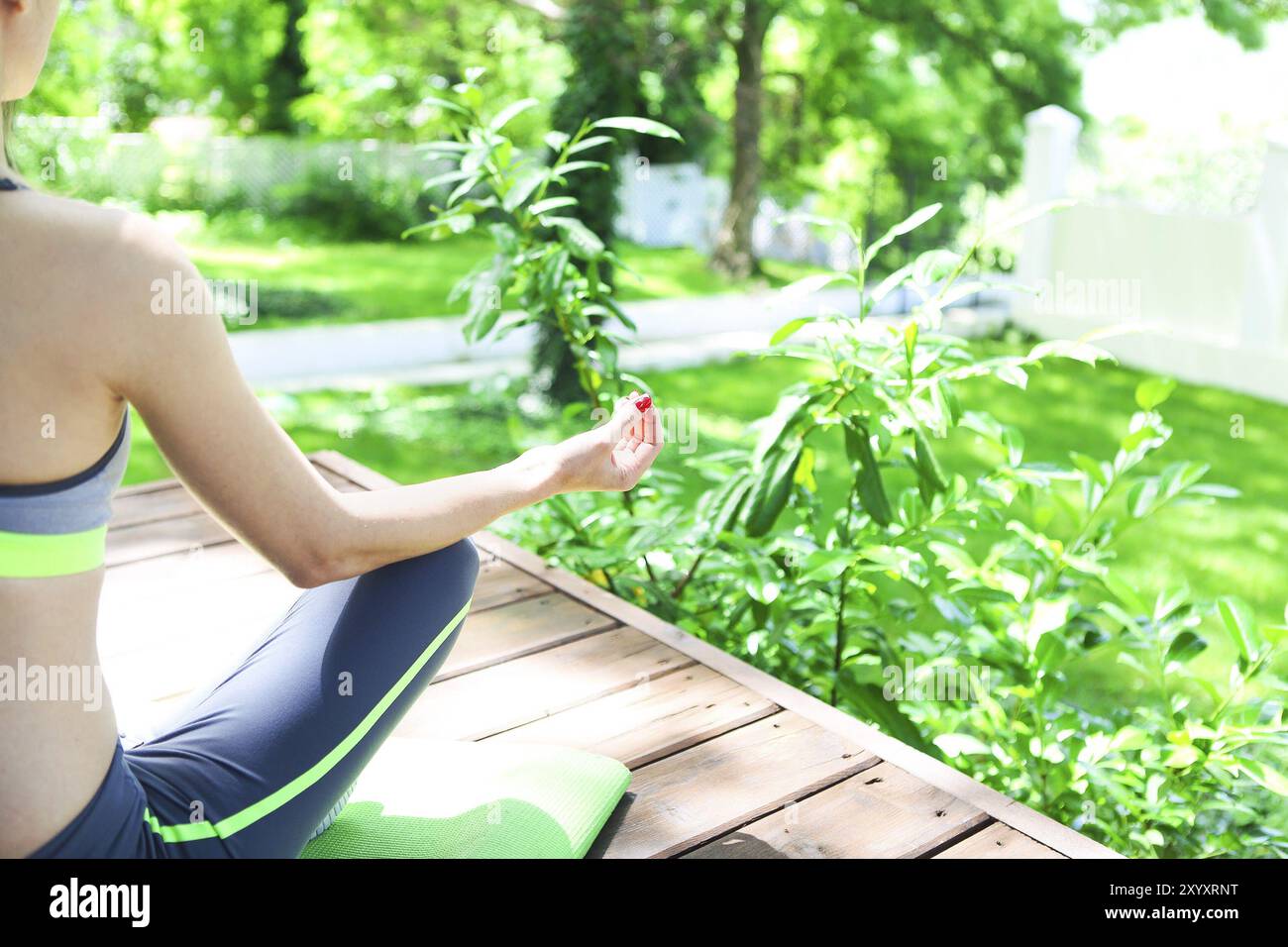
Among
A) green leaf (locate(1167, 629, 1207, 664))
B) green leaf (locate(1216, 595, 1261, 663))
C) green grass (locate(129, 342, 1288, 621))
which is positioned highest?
green leaf (locate(1216, 595, 1261, 663))

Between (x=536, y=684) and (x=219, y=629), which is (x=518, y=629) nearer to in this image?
(x=536, y=684)

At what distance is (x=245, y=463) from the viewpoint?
3.37 feet

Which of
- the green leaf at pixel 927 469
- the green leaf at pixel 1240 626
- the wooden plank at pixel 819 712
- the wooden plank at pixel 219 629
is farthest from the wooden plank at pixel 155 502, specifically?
the green leaf at pixel 1240 626

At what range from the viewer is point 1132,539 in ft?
14.8

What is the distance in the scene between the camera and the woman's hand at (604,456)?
132 centimetres

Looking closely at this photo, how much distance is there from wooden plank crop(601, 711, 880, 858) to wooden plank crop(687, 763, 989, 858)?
3 centimetres

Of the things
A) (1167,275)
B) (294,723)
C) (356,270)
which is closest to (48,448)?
(294,723)

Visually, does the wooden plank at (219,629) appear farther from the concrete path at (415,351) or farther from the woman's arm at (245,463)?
the concrete path at (415,351)

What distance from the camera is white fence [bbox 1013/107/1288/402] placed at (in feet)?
22.5

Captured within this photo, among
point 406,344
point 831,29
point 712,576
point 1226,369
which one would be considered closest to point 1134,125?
point 831,29

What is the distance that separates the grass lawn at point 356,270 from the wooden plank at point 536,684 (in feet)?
18.0

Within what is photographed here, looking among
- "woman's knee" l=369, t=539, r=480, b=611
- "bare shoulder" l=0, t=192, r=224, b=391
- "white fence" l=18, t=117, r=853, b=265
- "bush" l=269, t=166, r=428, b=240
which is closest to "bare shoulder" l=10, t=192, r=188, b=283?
"bare shoulder" l=0, t=192, r=224, b=391

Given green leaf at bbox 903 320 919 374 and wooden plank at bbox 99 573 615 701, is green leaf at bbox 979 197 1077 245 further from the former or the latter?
wooden plank at bbox 99 573 615 701

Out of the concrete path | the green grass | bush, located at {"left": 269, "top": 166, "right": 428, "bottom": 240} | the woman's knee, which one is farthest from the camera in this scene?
bush, located at {"left": 269, "top": 166, "right": 428, "bottom": 240}
